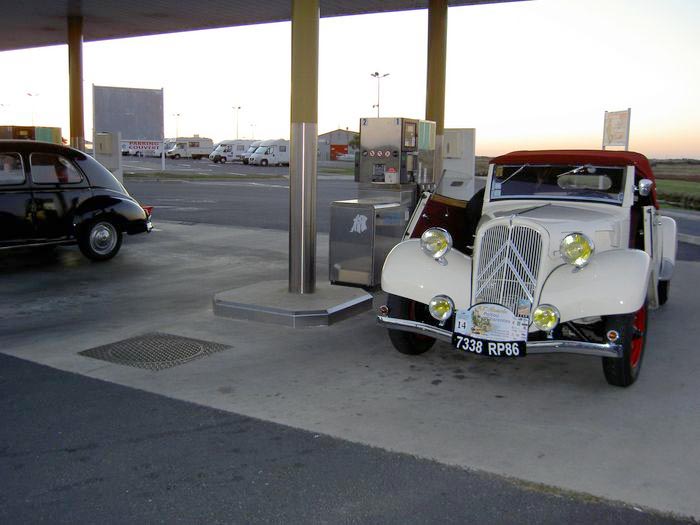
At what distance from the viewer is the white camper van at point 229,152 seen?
67250mm

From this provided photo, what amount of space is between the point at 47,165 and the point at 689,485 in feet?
30.3

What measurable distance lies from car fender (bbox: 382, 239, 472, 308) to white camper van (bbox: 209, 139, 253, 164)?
62.8 meters

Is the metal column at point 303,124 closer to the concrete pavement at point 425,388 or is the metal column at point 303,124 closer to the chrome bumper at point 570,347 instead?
the concrete pavement at point 425,388

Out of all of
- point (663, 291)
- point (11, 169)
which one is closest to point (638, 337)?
point (663, 291)

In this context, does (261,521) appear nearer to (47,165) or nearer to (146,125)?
(47,165)

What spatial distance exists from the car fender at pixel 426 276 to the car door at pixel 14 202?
6.13m

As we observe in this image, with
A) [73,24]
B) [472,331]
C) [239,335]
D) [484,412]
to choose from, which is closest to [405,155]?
[239,335]

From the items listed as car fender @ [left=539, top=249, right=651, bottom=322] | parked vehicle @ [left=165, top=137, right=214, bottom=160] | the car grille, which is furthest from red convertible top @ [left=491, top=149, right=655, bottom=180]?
parked vehicle @ [left=165, top=137, right=214, bottom=160]

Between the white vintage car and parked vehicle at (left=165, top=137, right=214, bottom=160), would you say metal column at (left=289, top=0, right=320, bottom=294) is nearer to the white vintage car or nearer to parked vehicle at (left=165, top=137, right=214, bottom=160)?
the white vintage car

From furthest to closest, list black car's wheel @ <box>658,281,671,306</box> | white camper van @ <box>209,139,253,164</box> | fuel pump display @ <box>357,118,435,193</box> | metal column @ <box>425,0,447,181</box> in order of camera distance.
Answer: white camper van @ <box>209,139,253,164</box> < metal column @ <box>425,0,447,181</box> < fuel pump display @ <box>357,118,435,193</box> < black car's wheel @ <box>658,281,671,306</box>

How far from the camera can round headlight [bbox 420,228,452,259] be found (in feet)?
19.0

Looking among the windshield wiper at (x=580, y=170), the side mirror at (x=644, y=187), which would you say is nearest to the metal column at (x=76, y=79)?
the windshield wiper at (x=580, y=170)

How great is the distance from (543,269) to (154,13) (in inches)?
445

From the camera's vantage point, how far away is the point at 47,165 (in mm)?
10219
